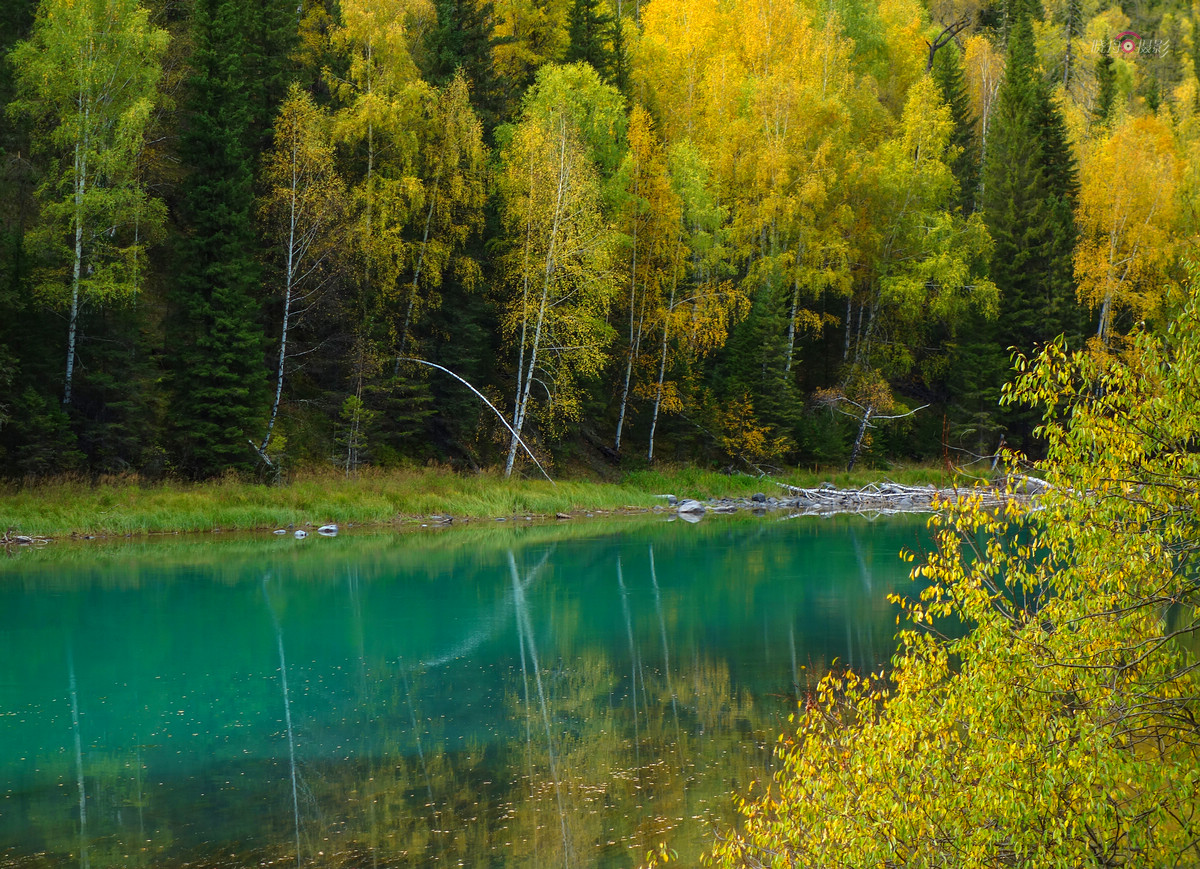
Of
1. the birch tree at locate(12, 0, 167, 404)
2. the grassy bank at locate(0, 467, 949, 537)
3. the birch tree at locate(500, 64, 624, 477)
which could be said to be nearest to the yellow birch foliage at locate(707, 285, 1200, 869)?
the grassy bank at locate(0, 467, 949, 537)

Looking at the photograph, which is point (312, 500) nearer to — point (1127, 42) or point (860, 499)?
point (860, 499)

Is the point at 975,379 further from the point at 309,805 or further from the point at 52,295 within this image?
the point at 309,805

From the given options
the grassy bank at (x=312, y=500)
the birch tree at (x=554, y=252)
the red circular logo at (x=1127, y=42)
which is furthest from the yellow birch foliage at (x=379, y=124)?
the red circular logo at (x=1127, y=42)

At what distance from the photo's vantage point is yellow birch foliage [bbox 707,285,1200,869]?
220 inches

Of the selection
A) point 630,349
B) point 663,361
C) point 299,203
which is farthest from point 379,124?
point 663,361

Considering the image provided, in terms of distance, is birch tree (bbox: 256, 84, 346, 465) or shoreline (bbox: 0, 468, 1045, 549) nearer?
shoreline (bbox: 0, 468, 1045, 549)

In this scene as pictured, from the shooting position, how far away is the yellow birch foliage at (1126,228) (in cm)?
4638

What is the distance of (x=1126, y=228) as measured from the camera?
156ft

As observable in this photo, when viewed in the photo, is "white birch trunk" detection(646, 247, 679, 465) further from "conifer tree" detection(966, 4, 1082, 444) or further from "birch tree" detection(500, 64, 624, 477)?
"conifer tree" detection(966, 4, 1082, 444)

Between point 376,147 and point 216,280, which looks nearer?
point 216,280

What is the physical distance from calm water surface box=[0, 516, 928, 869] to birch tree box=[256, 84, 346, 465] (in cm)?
849

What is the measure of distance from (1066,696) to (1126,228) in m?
47.1

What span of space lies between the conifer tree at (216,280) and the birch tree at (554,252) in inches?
333

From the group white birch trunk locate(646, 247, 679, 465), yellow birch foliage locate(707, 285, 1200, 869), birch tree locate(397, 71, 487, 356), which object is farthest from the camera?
white birch trunk locate(646, 247, 679, 465)
